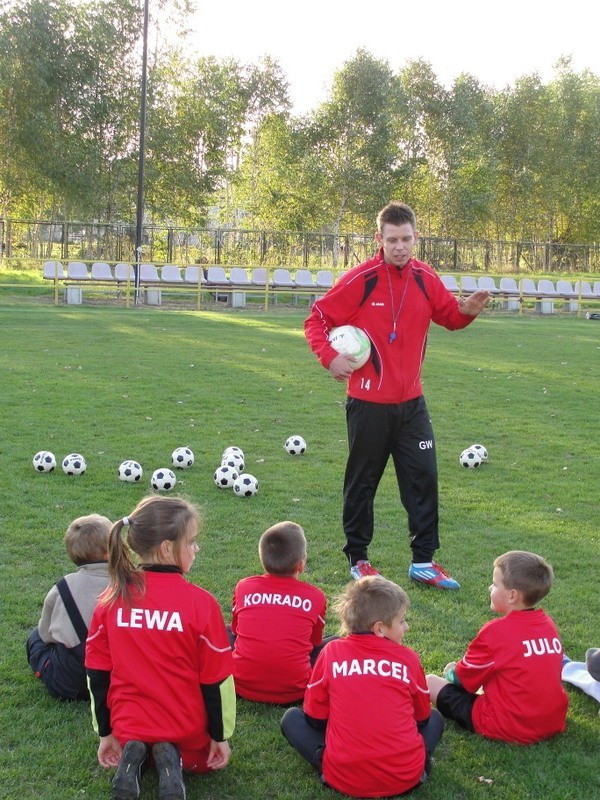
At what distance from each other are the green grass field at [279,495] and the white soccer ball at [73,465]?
0.09m

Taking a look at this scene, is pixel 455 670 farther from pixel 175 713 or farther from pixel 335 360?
pixel 335 360

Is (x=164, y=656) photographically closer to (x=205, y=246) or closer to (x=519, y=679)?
(x=519, y=679)

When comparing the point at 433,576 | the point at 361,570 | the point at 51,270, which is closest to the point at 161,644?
the point at 361,570

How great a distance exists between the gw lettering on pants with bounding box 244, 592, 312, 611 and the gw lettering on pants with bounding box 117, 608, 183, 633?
3.00 ft

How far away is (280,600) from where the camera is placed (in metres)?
4.06

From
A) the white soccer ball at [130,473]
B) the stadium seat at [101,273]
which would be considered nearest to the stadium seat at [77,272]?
the stadium seat at [101,273]

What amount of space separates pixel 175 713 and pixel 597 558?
384cm

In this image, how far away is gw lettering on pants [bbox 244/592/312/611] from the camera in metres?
4.06

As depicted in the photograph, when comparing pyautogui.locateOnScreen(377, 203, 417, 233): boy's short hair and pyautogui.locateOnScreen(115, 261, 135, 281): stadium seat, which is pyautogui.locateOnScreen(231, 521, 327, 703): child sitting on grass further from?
pyautogui.locateOnScreen(115, 261, 135, 281): stadium seat

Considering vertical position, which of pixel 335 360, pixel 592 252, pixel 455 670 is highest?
pixel 592 252

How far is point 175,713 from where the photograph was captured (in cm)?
324

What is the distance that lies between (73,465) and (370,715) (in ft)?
16.9

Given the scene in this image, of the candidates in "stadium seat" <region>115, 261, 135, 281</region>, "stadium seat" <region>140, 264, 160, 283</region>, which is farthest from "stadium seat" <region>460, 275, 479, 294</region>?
"stadium seat" <region>115, 261, 135, 281</region>

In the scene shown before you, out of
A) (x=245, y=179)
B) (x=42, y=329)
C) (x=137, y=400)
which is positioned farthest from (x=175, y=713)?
(x=245, y=179)
